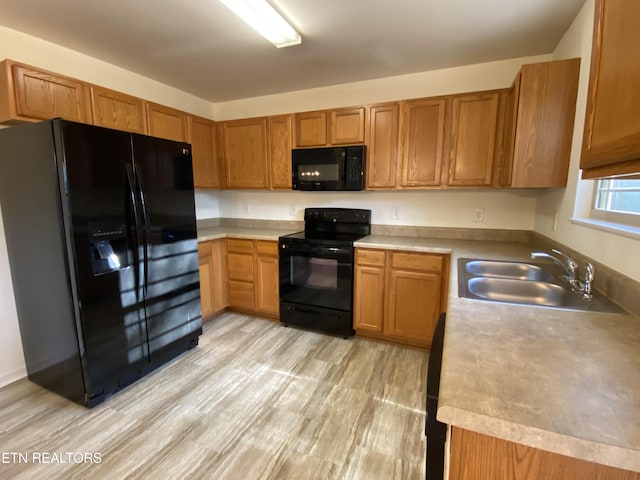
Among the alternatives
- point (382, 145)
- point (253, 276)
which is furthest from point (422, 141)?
point (253, 276)

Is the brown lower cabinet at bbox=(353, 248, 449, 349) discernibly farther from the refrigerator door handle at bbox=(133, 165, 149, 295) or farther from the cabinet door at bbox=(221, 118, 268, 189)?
the refrigerator door handle at bbox=(133, 165, 149, 295)

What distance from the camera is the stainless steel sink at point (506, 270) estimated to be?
1.77 metres

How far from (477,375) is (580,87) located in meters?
2.00

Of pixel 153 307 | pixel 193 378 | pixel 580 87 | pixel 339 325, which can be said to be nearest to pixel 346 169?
pixel 339 325

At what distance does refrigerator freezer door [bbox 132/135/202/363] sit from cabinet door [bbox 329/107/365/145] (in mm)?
1344

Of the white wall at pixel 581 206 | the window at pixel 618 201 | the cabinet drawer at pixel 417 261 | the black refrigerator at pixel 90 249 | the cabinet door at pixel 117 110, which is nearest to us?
the white wall at pixel 581 206

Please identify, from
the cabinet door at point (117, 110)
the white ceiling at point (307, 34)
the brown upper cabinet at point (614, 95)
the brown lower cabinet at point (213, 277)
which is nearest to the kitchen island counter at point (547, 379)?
the brown upper cabinet at point (614, 95)

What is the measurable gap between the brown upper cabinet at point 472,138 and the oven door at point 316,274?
1160 mm

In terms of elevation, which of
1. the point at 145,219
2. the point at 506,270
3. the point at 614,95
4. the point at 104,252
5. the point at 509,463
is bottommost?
the point at 509,463

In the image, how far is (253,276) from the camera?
124 inches

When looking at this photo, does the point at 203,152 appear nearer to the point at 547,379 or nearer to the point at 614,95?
the point at 614,95

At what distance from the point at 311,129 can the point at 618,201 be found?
2339 millimetres

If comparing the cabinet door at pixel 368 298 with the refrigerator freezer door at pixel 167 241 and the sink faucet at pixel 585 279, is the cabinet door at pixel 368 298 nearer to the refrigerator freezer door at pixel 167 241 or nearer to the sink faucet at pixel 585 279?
the sink faucet at pixel 585 279

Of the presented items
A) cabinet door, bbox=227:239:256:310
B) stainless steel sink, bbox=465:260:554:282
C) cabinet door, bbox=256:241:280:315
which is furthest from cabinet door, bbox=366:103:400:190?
cabinet door, bbox=227:239:256:310
